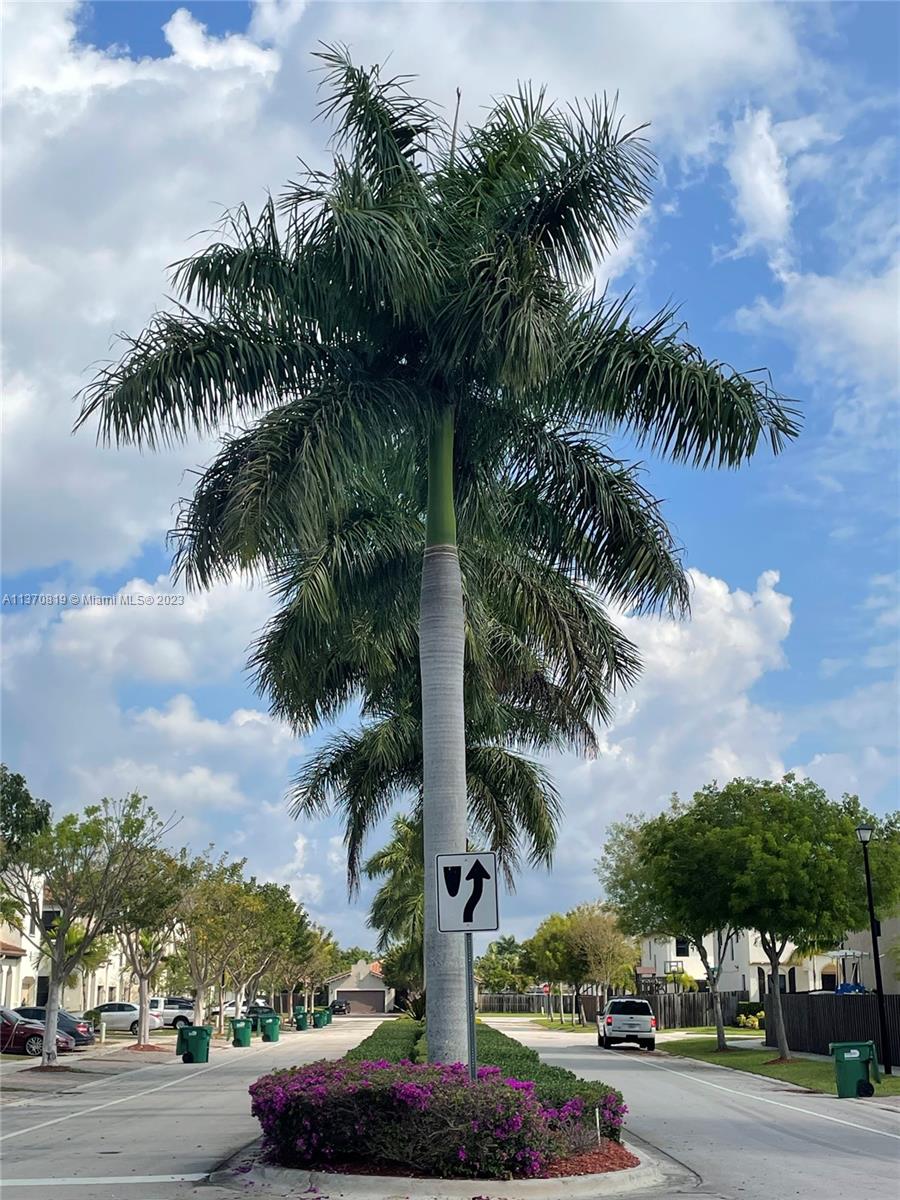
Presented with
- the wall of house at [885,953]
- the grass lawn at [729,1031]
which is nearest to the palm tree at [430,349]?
the wall of house at [885,953]

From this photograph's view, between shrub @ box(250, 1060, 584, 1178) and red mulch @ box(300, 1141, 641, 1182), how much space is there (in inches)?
3.0

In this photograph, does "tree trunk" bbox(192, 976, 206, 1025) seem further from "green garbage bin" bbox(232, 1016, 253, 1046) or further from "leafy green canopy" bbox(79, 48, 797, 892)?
"leafy green canopy" bbox(79, 48, 797, 892)

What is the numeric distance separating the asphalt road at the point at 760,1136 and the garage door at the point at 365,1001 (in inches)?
Result: 4811

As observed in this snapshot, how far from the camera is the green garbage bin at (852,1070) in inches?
981

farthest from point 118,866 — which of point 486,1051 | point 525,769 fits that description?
point 486,1051

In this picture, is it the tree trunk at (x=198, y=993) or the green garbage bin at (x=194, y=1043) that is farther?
the tree trunk at (x=198, y=993)

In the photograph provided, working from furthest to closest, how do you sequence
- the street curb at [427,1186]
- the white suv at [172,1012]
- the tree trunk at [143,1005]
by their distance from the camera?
the white suv at [172,1012]
the tree trunk at [143,1005]
the street curb at [427,1186]

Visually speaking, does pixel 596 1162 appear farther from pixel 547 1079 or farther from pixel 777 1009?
pixel 777 1009

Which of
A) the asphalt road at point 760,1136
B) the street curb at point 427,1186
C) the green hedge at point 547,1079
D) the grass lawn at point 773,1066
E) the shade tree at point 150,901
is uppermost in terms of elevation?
the shade tree at point 150,901

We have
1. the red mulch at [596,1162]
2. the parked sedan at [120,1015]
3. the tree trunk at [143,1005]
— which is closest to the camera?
the red mulch at [596,1162]

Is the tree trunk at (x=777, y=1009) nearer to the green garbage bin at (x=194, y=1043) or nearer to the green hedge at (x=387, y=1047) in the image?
the green hedge at (x=387, y=1047)

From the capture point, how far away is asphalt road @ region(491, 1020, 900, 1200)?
13.0 metres

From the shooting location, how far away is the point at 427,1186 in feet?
38.2

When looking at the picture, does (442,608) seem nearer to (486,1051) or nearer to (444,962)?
(444,962)
